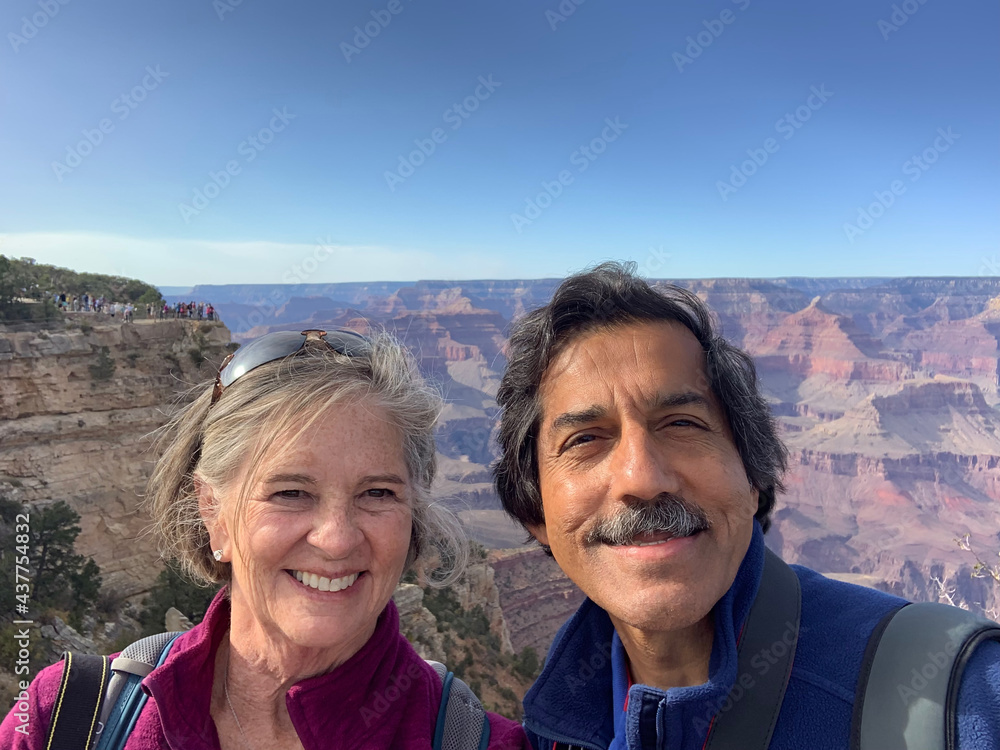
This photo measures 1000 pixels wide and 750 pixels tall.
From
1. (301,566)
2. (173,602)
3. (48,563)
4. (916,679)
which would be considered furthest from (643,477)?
(48,563)

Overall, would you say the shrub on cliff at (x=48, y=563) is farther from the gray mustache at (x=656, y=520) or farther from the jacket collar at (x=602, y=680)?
the gray mustache at (x=656, y=520)

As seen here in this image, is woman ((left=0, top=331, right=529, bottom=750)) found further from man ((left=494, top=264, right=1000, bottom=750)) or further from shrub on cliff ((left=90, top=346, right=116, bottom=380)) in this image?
shrub on cliff ((left=90, top=346, right=116, bottom=380))

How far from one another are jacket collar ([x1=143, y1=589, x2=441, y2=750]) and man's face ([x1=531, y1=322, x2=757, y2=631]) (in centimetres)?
59

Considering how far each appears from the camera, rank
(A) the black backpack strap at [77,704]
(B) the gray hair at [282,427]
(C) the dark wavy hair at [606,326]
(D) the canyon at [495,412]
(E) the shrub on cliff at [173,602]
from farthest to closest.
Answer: (D) the canyon at [495,412] < (E) the shrub on cliff at [173,602] < (C) the dark wavy hair at [606,326] < (B) the gray hair at [282,427] < (A) the black backpack strap at [77,704]

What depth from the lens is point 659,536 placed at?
5.41 feet

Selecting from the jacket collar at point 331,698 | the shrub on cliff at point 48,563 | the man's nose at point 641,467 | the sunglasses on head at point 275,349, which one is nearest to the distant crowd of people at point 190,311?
the shrub on cliff at point 48,563

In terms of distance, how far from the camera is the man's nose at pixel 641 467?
164 cm

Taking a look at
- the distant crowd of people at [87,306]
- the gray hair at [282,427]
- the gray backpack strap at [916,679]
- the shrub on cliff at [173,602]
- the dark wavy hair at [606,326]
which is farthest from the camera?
the distant crowd of people at [87,306]

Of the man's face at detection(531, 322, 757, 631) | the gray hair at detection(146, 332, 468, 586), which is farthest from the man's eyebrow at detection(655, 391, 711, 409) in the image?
the gray hair at detection(146, 332, 468, 586)

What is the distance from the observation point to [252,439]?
5.49ft

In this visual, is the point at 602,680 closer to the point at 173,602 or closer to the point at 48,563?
the point at 173,602

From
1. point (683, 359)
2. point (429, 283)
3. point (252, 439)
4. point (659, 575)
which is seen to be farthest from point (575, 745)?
point (429, 283)

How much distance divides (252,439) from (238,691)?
2.50ft

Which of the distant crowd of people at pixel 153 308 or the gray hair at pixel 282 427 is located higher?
the distant crowd of people at pixel 153 308
